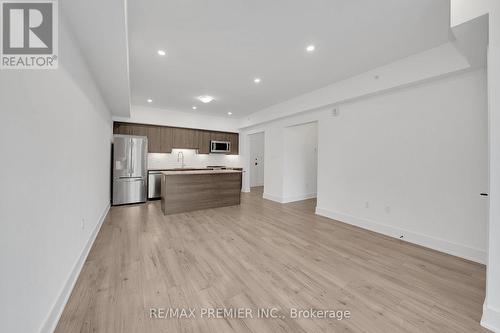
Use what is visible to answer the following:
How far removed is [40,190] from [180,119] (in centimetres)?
541

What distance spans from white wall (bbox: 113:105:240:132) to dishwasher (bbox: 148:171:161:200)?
159cm

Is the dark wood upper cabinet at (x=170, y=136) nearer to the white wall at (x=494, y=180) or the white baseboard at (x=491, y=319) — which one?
the white wall at (x=494, y=180)

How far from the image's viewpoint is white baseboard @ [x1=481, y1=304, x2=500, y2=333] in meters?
1.41

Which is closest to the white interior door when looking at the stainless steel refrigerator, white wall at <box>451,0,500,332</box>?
the stainless steel refrigerator

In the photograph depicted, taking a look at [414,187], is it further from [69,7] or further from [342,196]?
[69,7]

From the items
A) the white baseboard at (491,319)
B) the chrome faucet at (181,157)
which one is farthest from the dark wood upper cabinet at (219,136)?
the white baseboard at (491,319)

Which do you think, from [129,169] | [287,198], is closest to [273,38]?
[287,198]

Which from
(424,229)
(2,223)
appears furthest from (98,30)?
(424,229)

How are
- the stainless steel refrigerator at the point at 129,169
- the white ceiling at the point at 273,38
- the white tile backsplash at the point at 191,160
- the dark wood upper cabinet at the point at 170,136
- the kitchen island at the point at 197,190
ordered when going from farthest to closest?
the white tile backsplash at the point at 191,160, the dark wood upper cabinet at the point at 170,136, the stainless steel refrigerator at the point at 129,169, the kitchen island at the point at 197,190, the white ceiling at the point at 273,38

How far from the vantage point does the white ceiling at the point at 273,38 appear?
75.5 inches

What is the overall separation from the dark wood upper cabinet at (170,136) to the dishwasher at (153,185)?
791 millimetres

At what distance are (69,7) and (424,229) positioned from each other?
15.9 ft

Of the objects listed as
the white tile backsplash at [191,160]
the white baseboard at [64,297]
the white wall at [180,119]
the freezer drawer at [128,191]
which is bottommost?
the white baseboard at [64,297]

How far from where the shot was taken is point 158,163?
624cm
